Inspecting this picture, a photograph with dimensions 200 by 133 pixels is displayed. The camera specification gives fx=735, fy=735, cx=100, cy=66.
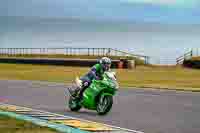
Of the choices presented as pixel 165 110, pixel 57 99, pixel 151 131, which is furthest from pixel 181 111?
pixel 57 99

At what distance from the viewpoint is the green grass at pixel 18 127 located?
48.1 ft

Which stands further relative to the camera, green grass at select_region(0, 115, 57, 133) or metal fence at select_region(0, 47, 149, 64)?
metal fence at select_region(0, 47, 149, 64)

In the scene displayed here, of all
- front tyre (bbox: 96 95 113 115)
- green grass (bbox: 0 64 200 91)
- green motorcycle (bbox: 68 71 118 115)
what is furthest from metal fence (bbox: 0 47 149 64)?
front tyre (bbox: 96 95 113 115)

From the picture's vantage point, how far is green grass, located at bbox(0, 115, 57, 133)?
14.6 meters

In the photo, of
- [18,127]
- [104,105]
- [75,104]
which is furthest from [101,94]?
[18,127]

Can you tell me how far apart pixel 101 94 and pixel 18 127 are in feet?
10.7

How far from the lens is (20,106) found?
69.2 feet

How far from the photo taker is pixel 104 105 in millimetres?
18250

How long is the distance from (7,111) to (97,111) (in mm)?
2340

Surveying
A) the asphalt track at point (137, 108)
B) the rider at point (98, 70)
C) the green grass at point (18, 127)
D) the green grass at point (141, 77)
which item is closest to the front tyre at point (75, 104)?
the asphalt track at point (137, 108)

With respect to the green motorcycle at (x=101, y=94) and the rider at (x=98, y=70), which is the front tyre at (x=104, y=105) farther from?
the rider at (x=98, y=70)

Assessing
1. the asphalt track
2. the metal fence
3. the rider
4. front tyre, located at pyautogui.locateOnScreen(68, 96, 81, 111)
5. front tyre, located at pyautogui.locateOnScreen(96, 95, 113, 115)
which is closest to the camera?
the asphalt track

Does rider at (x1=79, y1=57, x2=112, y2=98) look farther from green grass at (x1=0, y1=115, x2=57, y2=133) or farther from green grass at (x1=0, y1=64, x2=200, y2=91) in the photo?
green grass at (x1=0, y1=64, x2=200, y2=91)

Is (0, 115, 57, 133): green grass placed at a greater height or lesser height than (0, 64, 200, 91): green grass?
lesser
